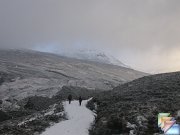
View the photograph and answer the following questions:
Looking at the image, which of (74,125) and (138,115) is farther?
(74,125)

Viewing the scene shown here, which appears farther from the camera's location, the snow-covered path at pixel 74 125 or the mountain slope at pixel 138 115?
the snow-covered path at pixel 74 125

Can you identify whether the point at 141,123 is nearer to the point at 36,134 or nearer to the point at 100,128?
the point at 100,128

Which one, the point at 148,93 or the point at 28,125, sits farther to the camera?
the point at 148,93

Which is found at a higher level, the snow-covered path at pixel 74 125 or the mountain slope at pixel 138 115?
the mountain slope at pixel 138 115

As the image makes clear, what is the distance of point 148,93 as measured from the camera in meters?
66.9

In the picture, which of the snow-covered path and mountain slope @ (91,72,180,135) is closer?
mountain slope @ (91,72,180,135)

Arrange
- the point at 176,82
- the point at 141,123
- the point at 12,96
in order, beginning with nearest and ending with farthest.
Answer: the point at 141,123 → the point at 176,82 → the point at 12,96

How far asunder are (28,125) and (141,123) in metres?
15.7

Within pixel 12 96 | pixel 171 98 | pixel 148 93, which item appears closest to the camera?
pixel 171 98

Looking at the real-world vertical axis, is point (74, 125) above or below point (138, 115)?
below

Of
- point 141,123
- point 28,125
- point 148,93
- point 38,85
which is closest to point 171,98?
point 148,93

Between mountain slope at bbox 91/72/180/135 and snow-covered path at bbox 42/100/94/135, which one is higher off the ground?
mountain slope at bbox 91/72/180/135

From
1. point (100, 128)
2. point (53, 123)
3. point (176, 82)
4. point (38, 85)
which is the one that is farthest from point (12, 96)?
point (100, 128)

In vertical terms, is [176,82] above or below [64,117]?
above
